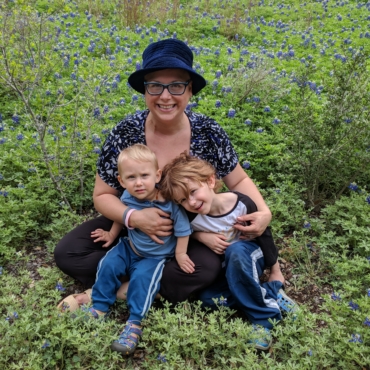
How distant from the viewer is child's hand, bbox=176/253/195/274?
278 centimetres

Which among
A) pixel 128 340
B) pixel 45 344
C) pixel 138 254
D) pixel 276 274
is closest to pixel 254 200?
pixel 276 274

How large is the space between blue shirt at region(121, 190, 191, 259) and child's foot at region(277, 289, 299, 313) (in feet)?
2.59

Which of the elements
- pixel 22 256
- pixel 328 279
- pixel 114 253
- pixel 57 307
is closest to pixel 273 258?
pixel 328 279

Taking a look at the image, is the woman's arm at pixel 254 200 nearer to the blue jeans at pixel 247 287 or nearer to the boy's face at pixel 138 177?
the blue jeans at pixel 247 287

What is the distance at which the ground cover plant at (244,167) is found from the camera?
98.9 inches

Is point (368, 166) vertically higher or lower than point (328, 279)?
higher

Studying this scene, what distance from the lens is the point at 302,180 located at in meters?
4.07

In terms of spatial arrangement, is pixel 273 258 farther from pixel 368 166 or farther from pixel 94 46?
pixel 94 46

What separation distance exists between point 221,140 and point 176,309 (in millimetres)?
1219

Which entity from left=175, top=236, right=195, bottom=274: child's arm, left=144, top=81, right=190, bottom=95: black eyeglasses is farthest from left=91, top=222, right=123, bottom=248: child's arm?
left=144, top=81, right=190, bottom=95: black eyeglasses

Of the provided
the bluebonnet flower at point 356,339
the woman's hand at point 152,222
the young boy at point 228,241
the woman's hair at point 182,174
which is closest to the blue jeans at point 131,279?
the woman's hand at point 152,222

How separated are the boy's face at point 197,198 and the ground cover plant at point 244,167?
0.65 metres

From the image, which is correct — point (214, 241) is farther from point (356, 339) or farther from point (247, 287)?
point (356, 339)

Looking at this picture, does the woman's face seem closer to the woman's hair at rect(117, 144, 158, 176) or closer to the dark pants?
the woman's hair at rect(117, 144, 158, 176)
